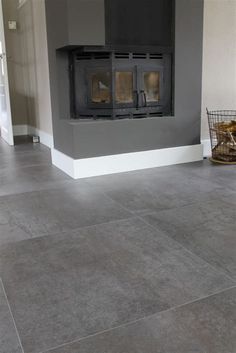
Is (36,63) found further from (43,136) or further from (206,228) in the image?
(206,228)

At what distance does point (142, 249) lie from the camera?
6.50ft

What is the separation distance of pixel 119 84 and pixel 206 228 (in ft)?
6.18

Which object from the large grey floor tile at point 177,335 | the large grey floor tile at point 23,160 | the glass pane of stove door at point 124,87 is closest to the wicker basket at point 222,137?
the glass pane of stove door at point 124,87

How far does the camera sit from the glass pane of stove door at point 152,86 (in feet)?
12.2

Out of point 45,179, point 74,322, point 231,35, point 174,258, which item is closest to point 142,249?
point 174,258

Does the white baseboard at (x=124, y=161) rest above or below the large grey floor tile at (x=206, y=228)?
above

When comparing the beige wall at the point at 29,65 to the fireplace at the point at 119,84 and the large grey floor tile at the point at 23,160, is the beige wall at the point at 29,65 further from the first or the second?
the fireplace at the point at 119,84

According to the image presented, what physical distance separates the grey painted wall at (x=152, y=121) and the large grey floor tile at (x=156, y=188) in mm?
→ 312

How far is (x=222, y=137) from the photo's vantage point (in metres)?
3.76

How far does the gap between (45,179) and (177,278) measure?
1981 mm

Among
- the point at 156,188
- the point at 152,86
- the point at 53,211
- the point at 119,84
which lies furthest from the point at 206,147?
the point at 53,211

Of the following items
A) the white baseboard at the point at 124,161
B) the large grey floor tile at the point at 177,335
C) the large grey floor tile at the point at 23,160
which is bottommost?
the large grey floor tile at the point at 177,335

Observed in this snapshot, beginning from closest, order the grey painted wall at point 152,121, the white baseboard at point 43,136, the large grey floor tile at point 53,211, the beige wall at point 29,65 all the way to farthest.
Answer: the large grey floor tile at point 53,211 → the grey painted wall at point 152,121 → the beige wall at point 29,65 → the white baseboard at point 43,136

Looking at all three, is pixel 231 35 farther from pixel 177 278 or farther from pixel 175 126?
pixel 177 278
